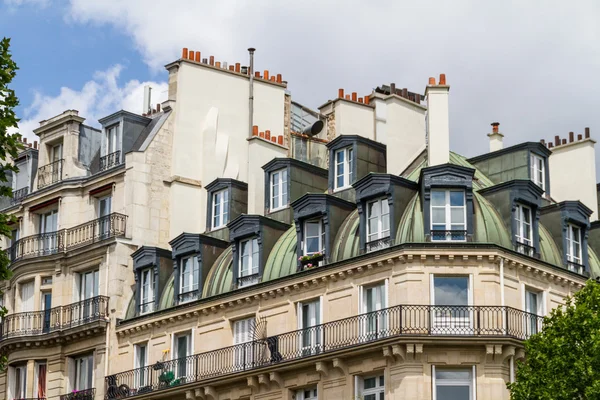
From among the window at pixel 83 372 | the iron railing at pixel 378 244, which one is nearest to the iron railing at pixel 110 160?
the window at pixel 83 372

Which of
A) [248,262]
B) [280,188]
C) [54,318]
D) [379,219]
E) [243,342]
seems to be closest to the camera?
[379,219]

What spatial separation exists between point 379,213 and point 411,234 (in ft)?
4.38

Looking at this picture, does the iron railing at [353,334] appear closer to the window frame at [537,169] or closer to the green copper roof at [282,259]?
the green copper roof at [282,259]

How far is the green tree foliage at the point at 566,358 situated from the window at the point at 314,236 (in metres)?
7.34

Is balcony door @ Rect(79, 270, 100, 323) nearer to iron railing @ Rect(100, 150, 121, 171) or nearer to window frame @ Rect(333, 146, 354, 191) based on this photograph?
iron railing @ Rect(100, 150, 121, 171)

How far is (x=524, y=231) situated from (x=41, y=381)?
17.0 metres

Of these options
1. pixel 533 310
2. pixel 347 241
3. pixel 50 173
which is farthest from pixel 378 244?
pixel 50 173

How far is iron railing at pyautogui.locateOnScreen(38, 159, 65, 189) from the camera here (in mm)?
47875

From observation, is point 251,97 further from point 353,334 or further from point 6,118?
point 6,118

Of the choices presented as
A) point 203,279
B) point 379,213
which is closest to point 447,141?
point 379,213

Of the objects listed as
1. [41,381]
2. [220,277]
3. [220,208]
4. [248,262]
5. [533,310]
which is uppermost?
[220,208]

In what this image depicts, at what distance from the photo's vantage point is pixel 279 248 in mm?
40500

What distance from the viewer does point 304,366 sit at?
3778 cm

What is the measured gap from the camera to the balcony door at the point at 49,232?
154 feet
